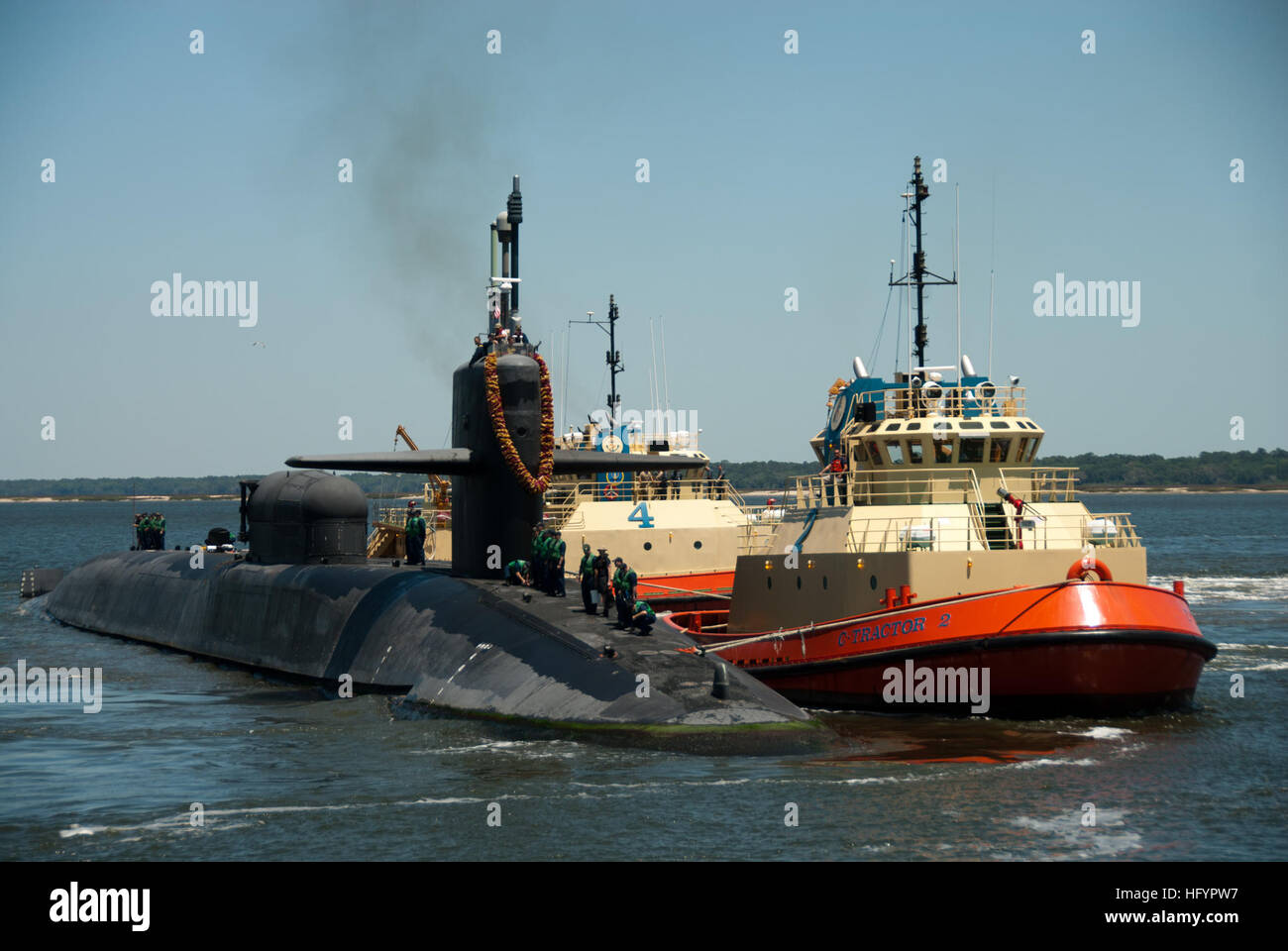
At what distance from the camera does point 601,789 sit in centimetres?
1781

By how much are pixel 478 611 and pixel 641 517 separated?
16.2m

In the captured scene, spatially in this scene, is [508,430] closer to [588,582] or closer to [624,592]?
[588,582]

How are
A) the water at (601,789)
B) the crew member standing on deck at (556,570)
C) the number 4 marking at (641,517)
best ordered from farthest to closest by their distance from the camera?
the number 4 marking at (641,517)
the crew member standing on deck at (556,570)
the water at (601,789)

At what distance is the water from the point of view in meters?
15.7

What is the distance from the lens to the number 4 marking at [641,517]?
41.6 metres

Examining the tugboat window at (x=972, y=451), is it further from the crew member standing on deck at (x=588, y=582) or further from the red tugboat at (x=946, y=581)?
the crew member standing on deck at (x=588, y=582)

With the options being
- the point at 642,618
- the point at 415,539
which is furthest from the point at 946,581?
the point at 415,539

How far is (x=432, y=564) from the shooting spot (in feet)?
112

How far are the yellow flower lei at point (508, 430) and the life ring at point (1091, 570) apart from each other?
9627 mm

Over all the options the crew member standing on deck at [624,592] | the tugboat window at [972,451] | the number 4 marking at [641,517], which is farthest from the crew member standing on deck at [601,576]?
the number 4 marking at [641,517]

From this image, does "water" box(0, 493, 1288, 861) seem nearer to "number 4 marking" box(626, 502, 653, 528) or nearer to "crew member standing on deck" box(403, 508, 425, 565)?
"crew member standing on deck" box(403, 508, 425, 565)
